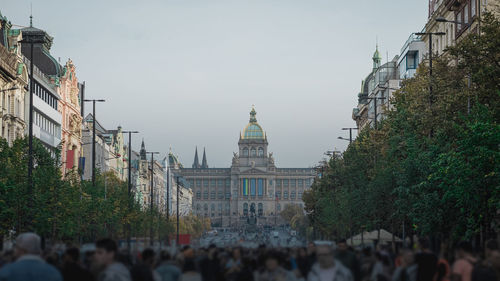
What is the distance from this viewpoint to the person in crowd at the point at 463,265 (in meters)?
19.9

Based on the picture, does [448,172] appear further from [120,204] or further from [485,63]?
[120,204]

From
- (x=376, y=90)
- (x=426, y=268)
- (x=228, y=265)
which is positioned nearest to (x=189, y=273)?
(x=228, y=265)

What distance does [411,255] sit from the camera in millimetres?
21828

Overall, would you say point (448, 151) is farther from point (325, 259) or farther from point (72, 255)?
point (325, 259)

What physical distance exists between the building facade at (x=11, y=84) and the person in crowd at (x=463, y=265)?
204ft

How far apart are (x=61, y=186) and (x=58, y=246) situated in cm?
3790

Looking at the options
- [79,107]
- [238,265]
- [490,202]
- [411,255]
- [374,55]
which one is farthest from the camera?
[374,55]

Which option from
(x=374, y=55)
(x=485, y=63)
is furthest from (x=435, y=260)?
(x=374, y=55)

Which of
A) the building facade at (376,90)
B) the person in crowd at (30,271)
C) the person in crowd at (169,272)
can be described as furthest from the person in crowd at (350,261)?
the building facade at (376,90)

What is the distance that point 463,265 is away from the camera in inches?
789

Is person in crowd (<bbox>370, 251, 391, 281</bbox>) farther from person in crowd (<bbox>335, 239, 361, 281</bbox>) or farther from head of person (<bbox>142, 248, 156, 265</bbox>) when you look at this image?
head of person (<bbox>142, 248, 156, 265</bbox>)

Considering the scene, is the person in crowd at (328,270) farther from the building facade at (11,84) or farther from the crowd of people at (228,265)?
the building facade at (11,84)

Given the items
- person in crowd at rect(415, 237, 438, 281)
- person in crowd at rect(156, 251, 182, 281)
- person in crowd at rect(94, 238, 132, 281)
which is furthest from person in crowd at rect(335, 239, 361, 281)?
person in crowd at rect(94, 238, 132, 281)

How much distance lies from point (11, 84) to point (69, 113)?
3800cm
